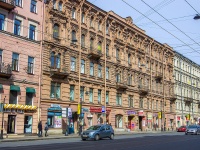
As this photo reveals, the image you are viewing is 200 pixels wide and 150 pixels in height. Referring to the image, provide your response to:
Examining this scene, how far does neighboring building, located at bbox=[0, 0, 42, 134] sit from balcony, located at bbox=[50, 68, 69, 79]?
1.74 metres

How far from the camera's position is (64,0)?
39781 millimetres

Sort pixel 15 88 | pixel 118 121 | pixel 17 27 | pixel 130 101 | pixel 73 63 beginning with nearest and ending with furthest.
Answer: pixel 15 88
pixel 17 27
pixel 73 63
pixel 118 121
pixel 130 101

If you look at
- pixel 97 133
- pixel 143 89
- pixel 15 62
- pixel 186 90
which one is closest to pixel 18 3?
pixel 15 62

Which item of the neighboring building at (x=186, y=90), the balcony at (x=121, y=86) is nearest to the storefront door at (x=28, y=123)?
the balcony at (x=121, y=86)

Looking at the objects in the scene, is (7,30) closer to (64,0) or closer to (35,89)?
(35,89)

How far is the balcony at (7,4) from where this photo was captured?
102 ft

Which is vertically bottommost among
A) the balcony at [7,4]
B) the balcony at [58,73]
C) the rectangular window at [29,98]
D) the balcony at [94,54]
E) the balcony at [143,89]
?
the rectangular window at [29,98]

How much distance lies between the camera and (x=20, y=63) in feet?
109

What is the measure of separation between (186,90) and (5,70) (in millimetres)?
57463

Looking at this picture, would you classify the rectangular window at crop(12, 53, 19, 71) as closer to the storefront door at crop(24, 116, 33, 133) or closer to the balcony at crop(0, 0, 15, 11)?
the balcony at crop(0, 0, 15, 11)

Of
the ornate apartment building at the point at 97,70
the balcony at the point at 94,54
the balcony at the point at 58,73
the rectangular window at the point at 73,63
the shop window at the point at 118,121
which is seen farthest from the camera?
the shop window at the point at 118,121

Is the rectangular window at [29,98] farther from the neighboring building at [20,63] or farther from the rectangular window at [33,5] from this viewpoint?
the rectangular window at [33,5]

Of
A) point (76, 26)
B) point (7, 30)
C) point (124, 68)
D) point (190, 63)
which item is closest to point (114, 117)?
point (124, 68)

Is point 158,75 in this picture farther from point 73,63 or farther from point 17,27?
point 17,27
